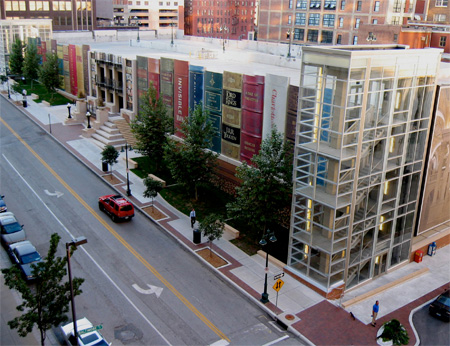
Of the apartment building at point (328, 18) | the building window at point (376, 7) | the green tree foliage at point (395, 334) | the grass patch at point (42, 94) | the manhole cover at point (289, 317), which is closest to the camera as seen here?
the green tree foliage at point (395, 334)

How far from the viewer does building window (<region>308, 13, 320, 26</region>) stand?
325 ft

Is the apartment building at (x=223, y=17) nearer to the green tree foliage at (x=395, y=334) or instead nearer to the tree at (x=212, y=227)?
the tree at (x=212, y=227)

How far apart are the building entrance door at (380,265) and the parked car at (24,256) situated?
65.5ft

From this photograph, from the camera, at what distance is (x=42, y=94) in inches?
2916

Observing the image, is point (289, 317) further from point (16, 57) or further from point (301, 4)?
point (301, 4)

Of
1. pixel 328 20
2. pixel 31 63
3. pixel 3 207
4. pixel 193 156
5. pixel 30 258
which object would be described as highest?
pixel 328 20

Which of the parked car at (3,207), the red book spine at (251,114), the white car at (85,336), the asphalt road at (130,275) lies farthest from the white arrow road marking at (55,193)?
the white car at (85,336)

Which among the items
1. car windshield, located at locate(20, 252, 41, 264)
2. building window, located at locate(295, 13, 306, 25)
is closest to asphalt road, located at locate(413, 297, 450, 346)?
car windshield, located at locate(20, 252, 41, 264)

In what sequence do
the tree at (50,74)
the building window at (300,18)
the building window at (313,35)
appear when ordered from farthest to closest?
the building window at (300,18) → the building window at (313,35) → the tree at (50,74)

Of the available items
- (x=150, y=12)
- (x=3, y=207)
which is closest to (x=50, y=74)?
(x=3, y=207)

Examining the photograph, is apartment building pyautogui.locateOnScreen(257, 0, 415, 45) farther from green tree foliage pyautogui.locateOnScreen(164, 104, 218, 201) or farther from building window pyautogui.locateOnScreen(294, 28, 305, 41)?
green tree foliage pyautogui.locateOnScreen(164, 104, 218, 201)

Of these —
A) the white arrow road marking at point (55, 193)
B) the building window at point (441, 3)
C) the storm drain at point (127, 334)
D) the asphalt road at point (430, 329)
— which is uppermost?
the building window at point (441, 3)

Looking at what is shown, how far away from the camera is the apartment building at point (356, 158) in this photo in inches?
1034

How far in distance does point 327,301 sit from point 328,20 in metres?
79.9
